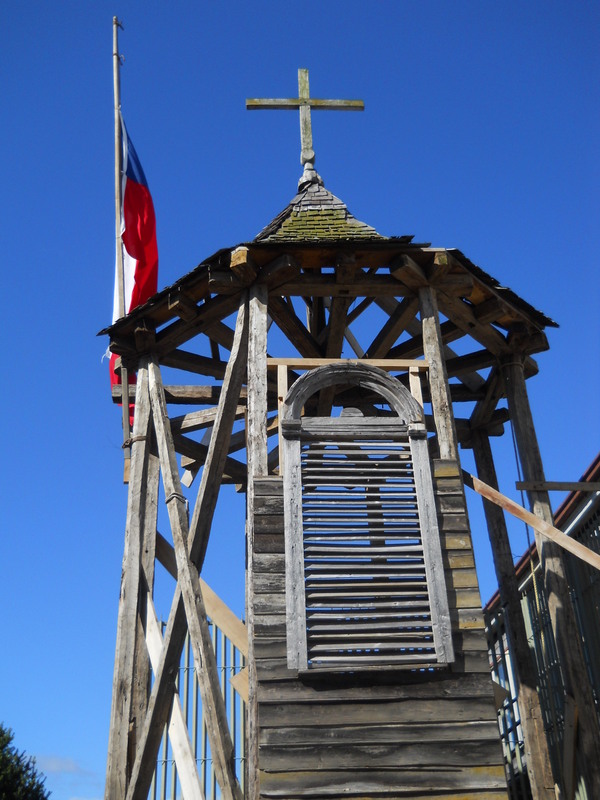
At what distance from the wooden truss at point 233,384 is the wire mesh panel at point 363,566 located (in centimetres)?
62

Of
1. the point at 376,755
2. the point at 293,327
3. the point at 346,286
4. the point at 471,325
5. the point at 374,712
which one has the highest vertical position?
the point at 293,327

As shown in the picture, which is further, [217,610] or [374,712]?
[217,610]

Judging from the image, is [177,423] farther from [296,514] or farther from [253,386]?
[296,514]

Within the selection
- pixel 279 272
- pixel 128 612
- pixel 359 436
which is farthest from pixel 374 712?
pixel 279 272

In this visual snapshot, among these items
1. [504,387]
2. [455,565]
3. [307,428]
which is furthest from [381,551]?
[504,387]

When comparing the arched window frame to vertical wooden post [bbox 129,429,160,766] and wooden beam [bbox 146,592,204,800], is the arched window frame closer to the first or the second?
wooden beam [bbox 146,592,204,800]

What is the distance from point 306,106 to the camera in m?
13.2

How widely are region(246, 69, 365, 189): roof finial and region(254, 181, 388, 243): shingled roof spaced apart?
0.57 metres

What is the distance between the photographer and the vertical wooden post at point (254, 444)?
8.35 m

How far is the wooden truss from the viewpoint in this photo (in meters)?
9.66

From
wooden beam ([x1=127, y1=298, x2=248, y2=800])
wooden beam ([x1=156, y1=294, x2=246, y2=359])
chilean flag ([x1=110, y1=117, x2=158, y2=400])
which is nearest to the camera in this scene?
wooden beam ([x1=127, y1=298, x2=248, y2=800])

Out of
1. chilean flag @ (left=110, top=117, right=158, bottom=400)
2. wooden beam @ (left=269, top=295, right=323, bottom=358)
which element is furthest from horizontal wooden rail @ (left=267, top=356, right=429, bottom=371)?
chilean flag @ (left=110, top=117, right=158, bottom=400)

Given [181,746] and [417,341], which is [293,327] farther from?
A: [181,746]

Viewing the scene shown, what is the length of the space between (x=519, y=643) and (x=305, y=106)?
7.35 meters
